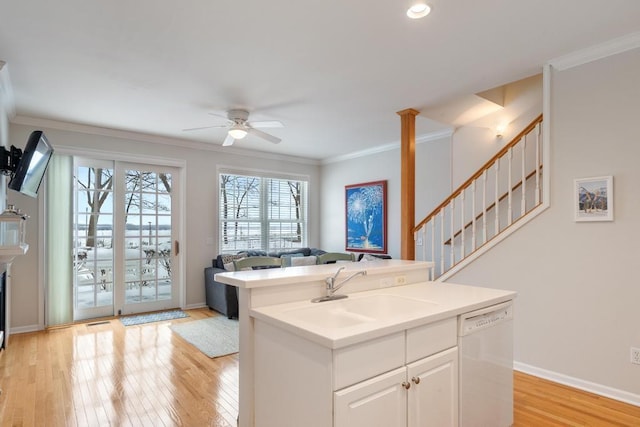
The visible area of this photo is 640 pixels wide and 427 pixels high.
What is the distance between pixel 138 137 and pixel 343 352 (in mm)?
4810

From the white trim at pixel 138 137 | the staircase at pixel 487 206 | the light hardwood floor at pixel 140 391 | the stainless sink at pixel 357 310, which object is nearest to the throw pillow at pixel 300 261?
the staircase at pixel 487 206

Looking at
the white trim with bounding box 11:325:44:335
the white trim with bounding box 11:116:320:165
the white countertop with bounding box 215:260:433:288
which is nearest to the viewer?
the white countertop with bounding box 215:260:433:288

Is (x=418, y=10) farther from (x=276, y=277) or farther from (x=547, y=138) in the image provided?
(x=276, y=277)

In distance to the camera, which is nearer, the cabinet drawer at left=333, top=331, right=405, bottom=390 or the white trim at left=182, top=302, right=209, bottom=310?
the cabinet drawer at left=333, top=331, right=405, bottom=390

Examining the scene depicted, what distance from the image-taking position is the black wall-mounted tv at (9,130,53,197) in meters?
2.75

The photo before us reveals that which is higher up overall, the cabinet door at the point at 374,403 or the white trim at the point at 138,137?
the white trim at the point at 138,137

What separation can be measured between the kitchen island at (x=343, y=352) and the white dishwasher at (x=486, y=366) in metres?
0.06

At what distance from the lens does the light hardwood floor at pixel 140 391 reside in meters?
2.38

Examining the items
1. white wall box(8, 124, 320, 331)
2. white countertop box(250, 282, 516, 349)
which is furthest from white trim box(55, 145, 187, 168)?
white countertop box(250, 282, 516, 349)

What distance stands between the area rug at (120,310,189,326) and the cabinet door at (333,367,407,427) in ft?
13.5

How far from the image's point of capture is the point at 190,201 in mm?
5500

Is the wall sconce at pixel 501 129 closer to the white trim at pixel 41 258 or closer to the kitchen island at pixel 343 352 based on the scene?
the kitchen island at pixel 343 352

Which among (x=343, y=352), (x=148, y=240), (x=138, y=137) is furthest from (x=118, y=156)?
(x=343, y=352)

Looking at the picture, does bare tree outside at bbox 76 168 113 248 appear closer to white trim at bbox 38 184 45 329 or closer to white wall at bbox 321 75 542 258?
white trim at bbox 38 184 45 329
